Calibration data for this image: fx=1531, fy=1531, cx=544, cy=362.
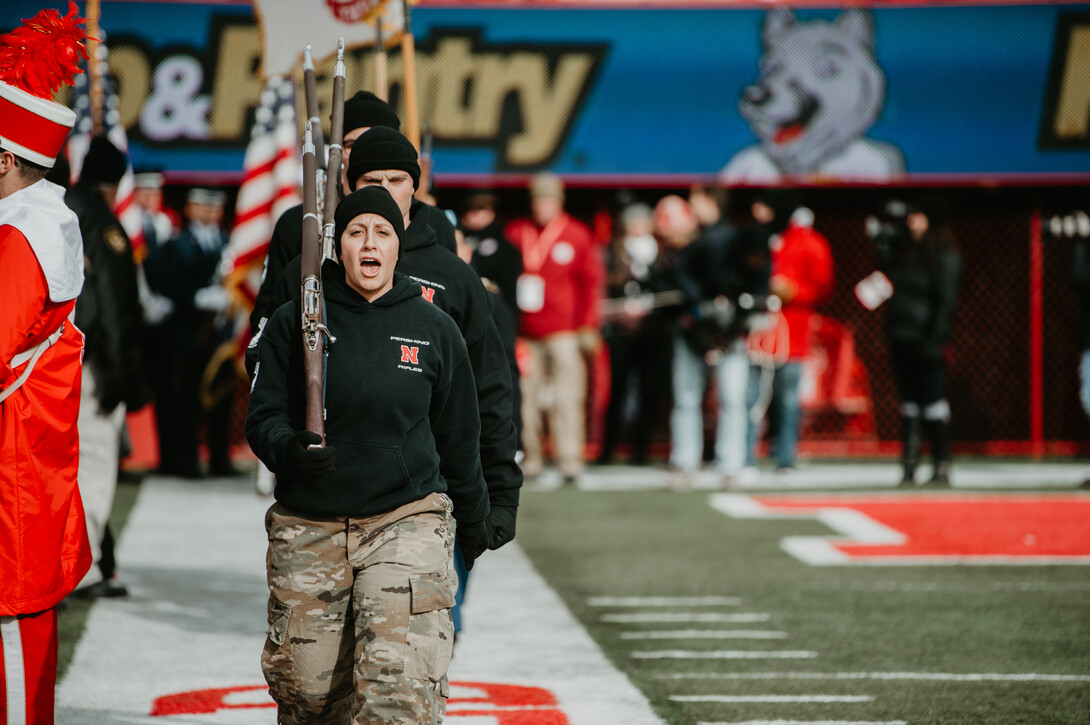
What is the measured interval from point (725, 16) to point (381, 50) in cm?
906

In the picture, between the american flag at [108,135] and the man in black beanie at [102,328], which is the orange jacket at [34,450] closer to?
the man in black beanie at [102,328]

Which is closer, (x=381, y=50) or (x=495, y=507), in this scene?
(x=495, y=507)

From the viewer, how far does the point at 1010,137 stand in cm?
1494

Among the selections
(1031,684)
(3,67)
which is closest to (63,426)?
(3,67)

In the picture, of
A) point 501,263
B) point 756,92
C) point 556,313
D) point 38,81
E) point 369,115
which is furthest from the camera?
point 756,92

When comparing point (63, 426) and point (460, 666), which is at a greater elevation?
point (63, 426)

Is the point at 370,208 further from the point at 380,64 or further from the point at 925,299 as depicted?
the point at 925,299

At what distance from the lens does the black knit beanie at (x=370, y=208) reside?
13.8ft

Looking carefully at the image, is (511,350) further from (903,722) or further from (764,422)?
(764,422)

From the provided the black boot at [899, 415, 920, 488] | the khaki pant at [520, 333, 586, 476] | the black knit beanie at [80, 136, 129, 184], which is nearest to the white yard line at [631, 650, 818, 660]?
the black knit beanie at [80, 136, 129, 184]

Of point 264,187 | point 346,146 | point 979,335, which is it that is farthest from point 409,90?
point 979,335

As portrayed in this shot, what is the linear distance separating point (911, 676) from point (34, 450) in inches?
140

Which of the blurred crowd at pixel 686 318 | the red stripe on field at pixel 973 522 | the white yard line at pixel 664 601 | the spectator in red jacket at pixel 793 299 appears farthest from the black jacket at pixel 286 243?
the spectator in red jacket at pixel 793 299

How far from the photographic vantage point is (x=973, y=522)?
34.4 feet
